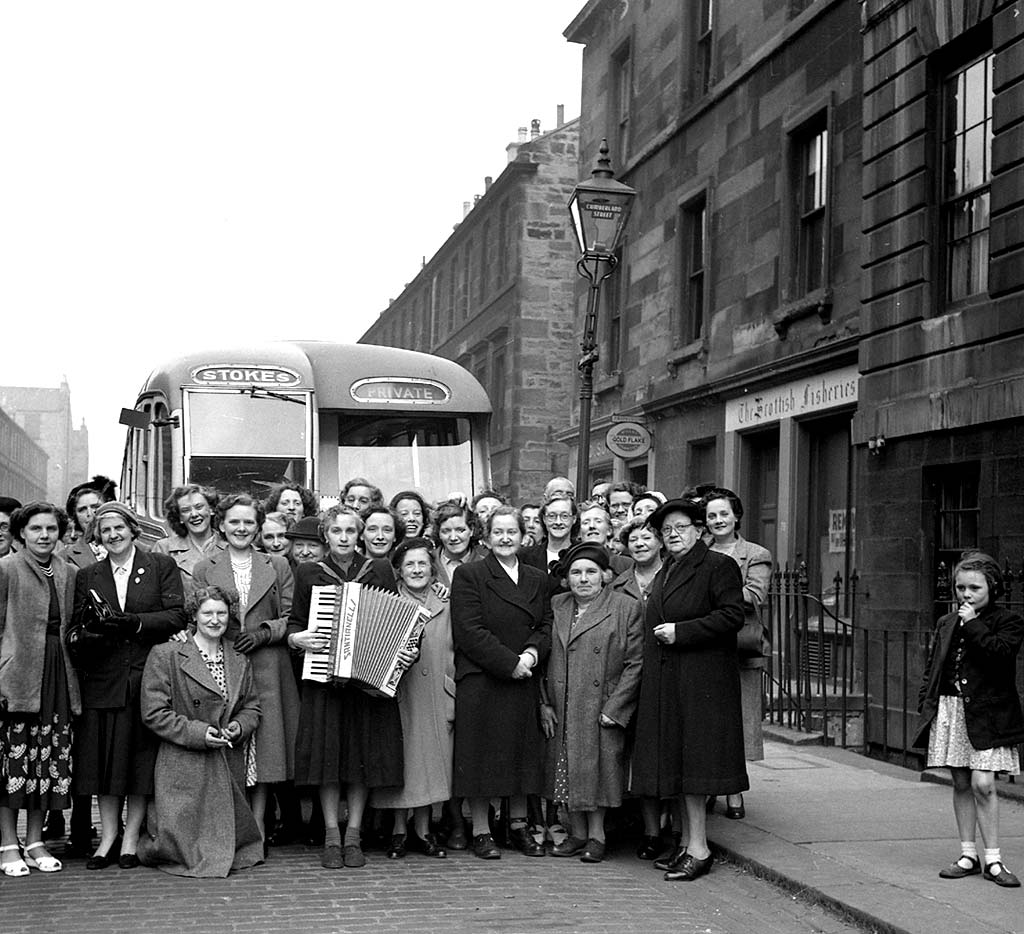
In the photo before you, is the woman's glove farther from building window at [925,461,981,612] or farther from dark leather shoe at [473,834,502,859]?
building window at [925,461,981,612]

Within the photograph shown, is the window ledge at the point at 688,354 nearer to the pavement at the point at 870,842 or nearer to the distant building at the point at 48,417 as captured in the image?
→ the pavement at the point at 870,842

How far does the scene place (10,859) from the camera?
25.1 ft

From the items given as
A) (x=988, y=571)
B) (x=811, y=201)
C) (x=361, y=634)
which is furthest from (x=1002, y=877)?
(x=811, y=201)

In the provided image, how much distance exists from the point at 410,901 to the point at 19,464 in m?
124

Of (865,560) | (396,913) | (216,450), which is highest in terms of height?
(216,450)

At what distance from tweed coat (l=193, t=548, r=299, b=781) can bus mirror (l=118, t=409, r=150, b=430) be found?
24.0 feet

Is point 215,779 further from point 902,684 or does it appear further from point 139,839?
point 902,684

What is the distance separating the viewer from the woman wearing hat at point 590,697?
8.13 metres

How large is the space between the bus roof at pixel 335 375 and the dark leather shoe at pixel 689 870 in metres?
8.28

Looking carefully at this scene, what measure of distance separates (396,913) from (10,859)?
2315 mm

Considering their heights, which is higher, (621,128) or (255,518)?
(621,128)

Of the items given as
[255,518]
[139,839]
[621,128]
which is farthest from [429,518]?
[621,128]

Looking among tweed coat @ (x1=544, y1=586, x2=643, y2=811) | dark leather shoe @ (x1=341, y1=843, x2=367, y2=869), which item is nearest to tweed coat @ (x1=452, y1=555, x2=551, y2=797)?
tweed coat @ (x1=544, y1=586, x2=643, y2=811)

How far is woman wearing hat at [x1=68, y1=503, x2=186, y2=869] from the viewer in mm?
7754
